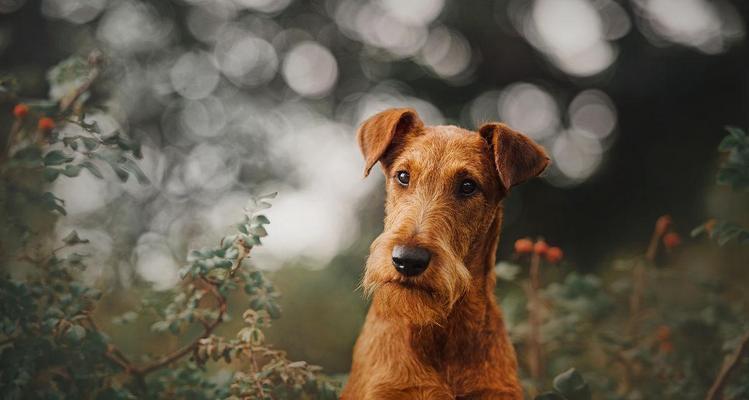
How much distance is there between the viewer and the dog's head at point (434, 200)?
241cm

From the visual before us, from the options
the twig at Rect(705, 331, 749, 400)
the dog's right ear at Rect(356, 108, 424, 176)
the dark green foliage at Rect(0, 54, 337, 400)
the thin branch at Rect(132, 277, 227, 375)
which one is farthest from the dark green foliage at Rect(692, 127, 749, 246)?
the thin branch at Rect(132, 277, 227, 375)

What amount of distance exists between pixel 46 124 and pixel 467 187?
2084 mm

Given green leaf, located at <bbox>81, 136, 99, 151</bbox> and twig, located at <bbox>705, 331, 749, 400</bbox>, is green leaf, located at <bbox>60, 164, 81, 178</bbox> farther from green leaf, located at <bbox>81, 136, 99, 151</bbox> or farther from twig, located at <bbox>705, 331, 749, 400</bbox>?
twig, located at <bbox>705, 331, 749, 400</bbox>

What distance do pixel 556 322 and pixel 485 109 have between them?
221 centimetres

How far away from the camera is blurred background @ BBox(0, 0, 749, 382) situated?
4992mm

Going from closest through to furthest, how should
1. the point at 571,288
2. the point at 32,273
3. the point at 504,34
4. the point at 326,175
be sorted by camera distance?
the point at 32,273 < the point at 571,288 < the point at 326,175 < the point at 504,34

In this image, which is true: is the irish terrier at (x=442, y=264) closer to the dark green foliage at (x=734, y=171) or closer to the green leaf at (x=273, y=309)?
the green leaf at (x=273, y=309)

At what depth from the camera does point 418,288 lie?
2404 millimetres

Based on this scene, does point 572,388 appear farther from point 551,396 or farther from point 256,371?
point 256,371

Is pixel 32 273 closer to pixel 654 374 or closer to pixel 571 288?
pixel 571 288

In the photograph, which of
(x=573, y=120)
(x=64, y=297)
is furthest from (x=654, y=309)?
(x=64, y=297)

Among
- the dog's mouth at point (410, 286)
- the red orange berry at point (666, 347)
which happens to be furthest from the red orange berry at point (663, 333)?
the dog's mouth at point (410, 286)

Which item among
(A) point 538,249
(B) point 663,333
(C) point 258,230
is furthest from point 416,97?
(C) point 258,230

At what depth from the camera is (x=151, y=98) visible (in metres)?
5.20
